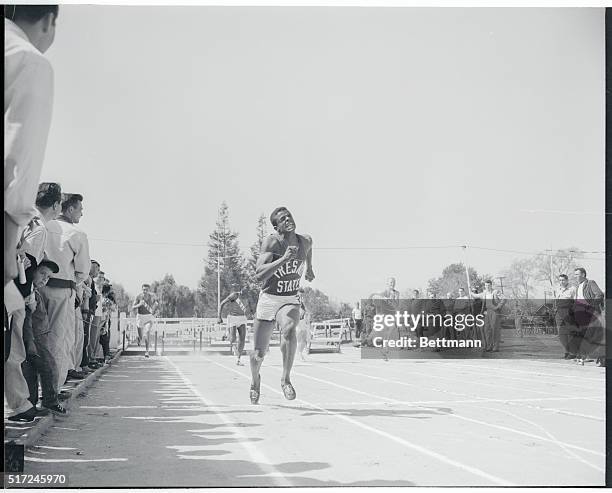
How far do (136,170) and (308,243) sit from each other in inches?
38.7

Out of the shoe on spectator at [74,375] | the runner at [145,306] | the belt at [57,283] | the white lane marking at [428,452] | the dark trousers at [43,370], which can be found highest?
the belt at [57,283]

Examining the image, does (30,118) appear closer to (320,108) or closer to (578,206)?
(320,108)

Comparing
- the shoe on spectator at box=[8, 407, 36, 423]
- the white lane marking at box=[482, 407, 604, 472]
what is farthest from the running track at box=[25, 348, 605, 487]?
the shoe on spectator at box=[8, 407, 36, 423]

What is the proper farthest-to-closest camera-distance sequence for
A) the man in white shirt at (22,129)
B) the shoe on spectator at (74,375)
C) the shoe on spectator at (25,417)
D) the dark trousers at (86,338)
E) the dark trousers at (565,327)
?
1. the dark trousers at (86,338)
2. the shoe on spectator at (74,375)
3. the dark trousers at (565,327)
4. the shoe on spectator at (25,417)
5. the man in white shirt at (22,129)

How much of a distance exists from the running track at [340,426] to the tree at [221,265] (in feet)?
1.98

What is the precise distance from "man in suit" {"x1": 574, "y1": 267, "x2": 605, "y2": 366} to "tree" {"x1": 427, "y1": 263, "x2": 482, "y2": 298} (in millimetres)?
514

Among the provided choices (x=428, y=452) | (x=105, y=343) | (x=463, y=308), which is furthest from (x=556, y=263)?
(x=105, y=343)

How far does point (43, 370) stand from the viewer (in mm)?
3641

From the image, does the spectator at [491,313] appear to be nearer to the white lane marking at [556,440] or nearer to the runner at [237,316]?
the white lane marking at [556,440]

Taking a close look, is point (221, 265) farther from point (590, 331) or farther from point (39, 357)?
point (590, 331)

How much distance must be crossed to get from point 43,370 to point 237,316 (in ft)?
3.49

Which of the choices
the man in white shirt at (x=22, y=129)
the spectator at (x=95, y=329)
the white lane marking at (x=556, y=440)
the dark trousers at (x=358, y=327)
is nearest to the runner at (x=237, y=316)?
the dark trousers at (x=358, y=327)

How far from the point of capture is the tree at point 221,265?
373 cm

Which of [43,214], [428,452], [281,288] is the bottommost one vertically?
[428,452]
